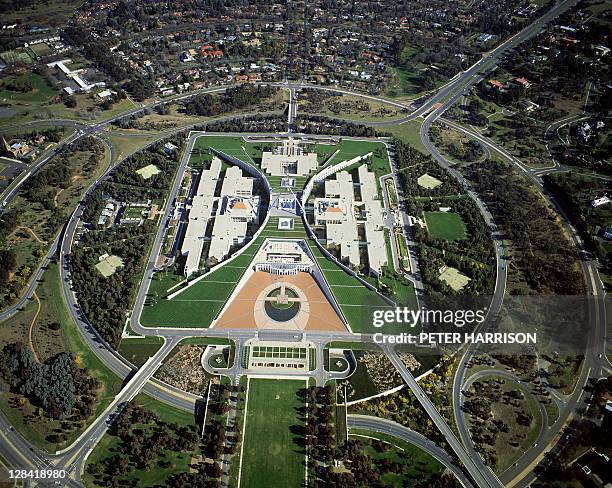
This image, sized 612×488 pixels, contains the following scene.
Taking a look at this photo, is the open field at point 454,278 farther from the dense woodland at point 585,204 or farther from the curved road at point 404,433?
the curved road at point 404,433

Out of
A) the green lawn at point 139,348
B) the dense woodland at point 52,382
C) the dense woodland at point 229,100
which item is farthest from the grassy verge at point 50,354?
the dense woodland at point 229,100

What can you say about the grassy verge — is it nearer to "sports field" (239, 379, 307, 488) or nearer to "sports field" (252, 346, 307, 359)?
"sports field" (252, 346, 307, 359)

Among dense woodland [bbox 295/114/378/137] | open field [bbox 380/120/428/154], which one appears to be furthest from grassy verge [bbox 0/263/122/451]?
open field [bbox 380/120/428/154]

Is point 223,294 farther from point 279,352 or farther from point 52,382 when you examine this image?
point 52,382

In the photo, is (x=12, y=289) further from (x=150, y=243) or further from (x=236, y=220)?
(x=236, y=220)

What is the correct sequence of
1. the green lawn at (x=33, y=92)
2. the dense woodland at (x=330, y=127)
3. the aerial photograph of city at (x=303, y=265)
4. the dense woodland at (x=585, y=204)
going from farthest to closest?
1. the green lawn at (x=33, y=92)
2. the dense woodland at (x=330, y=127)
3. the dense woodland at (x=585, y=204)
4. the aerial photograph of city at (x=303, y=265)

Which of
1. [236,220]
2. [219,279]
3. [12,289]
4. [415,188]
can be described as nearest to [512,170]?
[415,188]
